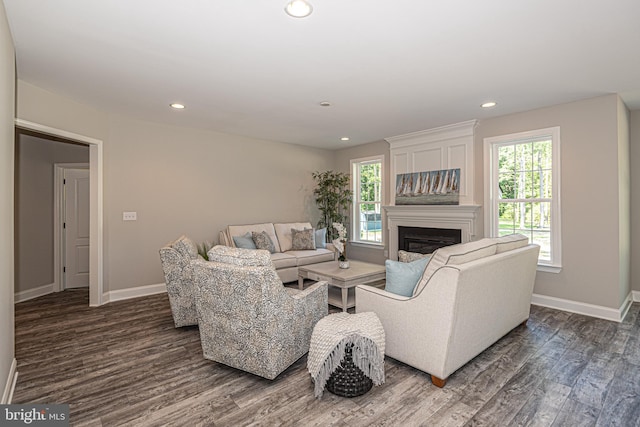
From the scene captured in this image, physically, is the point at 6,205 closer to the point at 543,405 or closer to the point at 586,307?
the point at 543,405

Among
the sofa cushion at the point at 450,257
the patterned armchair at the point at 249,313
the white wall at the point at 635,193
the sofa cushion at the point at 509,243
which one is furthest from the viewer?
the white wall at the point at 635,193

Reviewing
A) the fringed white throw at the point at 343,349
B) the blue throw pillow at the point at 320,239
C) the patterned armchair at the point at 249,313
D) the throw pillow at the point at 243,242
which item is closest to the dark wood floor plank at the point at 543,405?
the fringed white throw at the point at 343,349

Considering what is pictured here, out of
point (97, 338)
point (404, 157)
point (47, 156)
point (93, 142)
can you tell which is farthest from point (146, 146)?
point (404, 157)

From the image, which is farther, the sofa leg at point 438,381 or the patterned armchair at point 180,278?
the patterned armchair at point 180,278

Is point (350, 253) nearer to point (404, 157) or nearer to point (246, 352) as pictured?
point (404, 157)

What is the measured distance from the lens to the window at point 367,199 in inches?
253

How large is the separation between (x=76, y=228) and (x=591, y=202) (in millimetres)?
7452

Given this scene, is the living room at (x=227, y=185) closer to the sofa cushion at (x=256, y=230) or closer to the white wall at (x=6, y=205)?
the white wall at (x=6, y=205)

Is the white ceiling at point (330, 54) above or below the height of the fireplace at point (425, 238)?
above

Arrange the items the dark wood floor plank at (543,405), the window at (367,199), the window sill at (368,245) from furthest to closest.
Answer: the window at (367,199)
the window sill at (368,245)
the dark wood floor plank at (543,405)

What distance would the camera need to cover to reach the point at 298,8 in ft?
6.77

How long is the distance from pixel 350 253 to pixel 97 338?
187 inches

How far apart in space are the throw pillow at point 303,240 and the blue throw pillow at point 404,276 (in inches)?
121

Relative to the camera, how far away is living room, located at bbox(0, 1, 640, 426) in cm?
363
